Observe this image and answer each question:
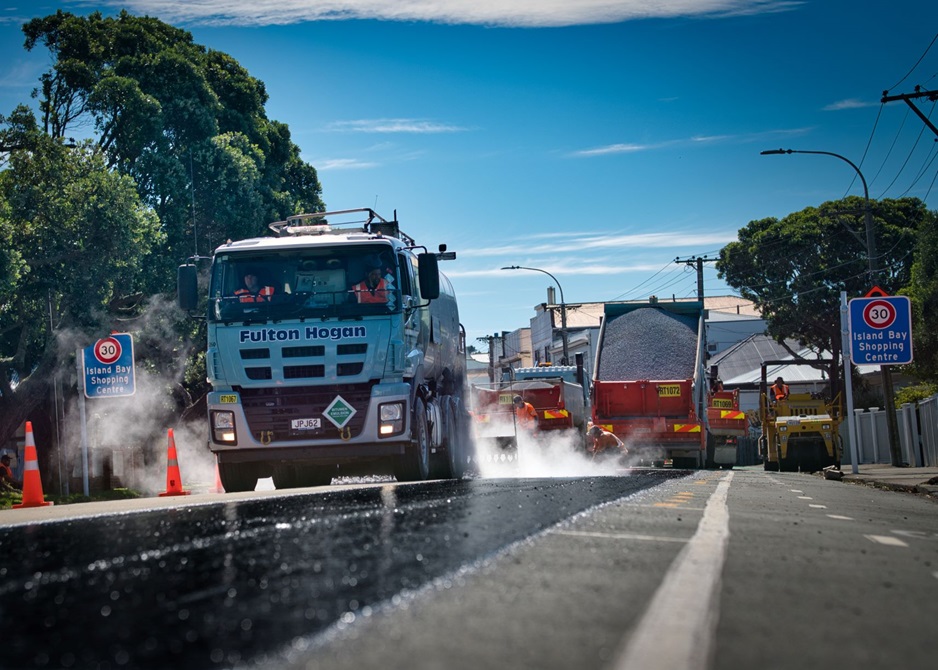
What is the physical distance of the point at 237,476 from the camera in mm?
15133

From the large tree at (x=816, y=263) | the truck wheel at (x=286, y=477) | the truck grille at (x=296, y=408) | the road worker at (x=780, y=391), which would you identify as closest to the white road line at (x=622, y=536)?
the truck grille at (x=296, y=408)

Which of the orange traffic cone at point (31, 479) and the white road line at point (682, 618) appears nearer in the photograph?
the white road line at point (682, 618)

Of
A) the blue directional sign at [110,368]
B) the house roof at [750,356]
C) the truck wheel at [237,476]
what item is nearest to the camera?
the truck wheel at [237,476]

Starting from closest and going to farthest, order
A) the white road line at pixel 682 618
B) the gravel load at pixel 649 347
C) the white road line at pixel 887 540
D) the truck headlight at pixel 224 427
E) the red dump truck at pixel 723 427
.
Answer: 1. the white road line at pixel 682 618
2. the white road line at pixel 887 540
3. the truck headlight at pixel 224 427
4. the gravel load at pixel 649 347
5. the red dump truck at pixel 723 427

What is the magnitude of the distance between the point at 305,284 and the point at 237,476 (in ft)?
8.99

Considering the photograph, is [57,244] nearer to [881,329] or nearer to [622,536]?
[881,329]

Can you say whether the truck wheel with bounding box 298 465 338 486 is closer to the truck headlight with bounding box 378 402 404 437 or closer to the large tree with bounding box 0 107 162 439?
the truck headlight with bounding box 378 402 404 437

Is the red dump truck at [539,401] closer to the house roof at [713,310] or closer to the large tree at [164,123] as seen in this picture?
the large tree at [164,123]

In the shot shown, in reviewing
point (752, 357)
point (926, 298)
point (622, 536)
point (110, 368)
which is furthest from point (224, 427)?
point (752, 357)

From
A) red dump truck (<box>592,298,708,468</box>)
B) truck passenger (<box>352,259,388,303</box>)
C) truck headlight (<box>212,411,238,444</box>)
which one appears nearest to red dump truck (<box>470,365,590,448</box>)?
red dump truck (<box>592,298,708,468</box>)

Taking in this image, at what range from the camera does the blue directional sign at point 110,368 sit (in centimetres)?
2100

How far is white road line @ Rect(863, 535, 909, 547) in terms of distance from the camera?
6383mm

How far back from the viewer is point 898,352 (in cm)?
2231

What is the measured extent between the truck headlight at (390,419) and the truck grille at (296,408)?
246 mm
